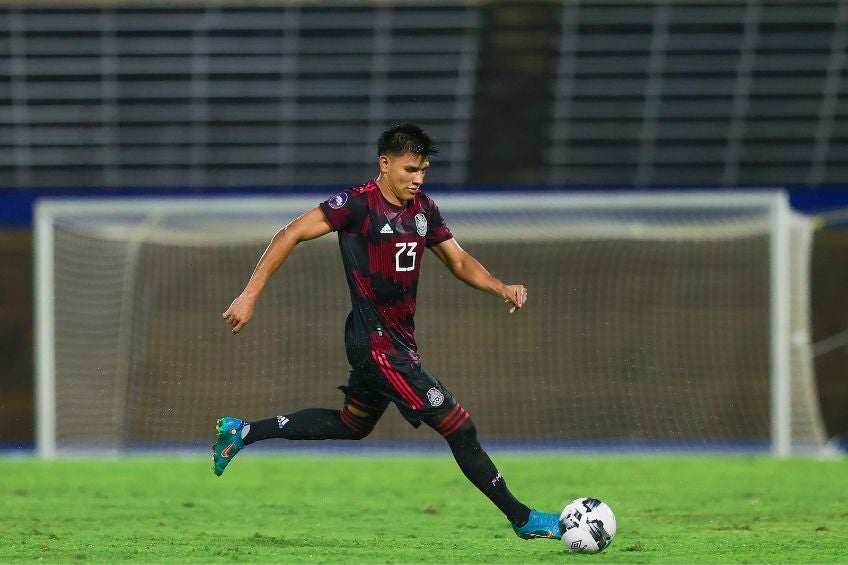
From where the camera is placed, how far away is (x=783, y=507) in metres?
8.26

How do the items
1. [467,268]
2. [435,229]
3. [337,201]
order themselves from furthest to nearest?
[467,268], [435,229], [337,201]

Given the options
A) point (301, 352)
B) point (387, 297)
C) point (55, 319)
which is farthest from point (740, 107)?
point (387, 297)

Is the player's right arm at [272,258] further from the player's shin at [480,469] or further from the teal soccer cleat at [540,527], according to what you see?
the teal soccer cleat at [540,527]

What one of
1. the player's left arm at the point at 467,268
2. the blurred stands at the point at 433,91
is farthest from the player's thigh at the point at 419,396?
the blurred stands at the point at 433,91

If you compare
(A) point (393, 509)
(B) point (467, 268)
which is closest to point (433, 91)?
(A) point (393, 509)

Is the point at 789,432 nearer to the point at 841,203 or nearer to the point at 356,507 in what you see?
the point at 841,203

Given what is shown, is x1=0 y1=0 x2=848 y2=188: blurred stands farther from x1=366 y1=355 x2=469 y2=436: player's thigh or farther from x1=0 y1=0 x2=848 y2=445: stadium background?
x1=366 y1=355 x2=469 y2=436: player's thigh

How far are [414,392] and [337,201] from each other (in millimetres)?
888

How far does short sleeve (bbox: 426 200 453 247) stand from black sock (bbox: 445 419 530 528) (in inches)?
34.1

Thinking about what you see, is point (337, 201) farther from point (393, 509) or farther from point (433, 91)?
point (433, 91)

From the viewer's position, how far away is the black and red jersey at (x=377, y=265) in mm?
6312

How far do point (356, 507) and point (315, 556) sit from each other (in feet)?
7.61

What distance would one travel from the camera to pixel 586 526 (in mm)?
6027

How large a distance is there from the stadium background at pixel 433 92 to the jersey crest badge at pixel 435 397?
8990 millimetres
